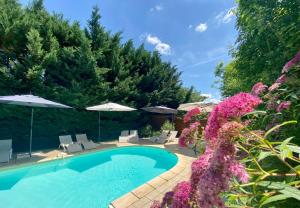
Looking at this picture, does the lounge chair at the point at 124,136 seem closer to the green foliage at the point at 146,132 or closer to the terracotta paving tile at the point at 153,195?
the green foliage at the point at 146,132

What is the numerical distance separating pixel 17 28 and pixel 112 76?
6.75 m

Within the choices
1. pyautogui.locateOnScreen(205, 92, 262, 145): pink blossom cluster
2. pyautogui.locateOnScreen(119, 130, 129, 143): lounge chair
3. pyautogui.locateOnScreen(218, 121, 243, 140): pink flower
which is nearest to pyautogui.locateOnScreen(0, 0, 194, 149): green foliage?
pyautogui.locateOnScreen(119, 130, 129, 143): lounge chair

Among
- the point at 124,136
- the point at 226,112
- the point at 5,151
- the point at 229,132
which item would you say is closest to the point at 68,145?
the point at 5,151

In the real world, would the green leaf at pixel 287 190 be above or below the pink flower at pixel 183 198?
above

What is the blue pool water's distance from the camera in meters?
5.78

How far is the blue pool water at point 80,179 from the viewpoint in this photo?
5.78 m

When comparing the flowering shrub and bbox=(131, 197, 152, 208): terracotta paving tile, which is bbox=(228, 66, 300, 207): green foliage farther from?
bbox=(131, 197, 152, 208): terracotta paving tile

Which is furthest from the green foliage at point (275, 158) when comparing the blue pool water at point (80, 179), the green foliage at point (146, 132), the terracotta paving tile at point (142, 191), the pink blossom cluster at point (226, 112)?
the green foliage at point (146, 132)

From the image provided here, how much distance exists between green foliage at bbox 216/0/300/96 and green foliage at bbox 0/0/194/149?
34.7 ft

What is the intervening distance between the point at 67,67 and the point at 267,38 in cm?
1180

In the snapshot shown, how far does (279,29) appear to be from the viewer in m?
3.14

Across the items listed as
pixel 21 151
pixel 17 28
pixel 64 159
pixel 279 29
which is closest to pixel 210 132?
pixel 279 29

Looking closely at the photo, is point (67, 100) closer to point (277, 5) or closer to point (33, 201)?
point (33, 201)

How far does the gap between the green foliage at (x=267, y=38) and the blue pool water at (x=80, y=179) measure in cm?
521
